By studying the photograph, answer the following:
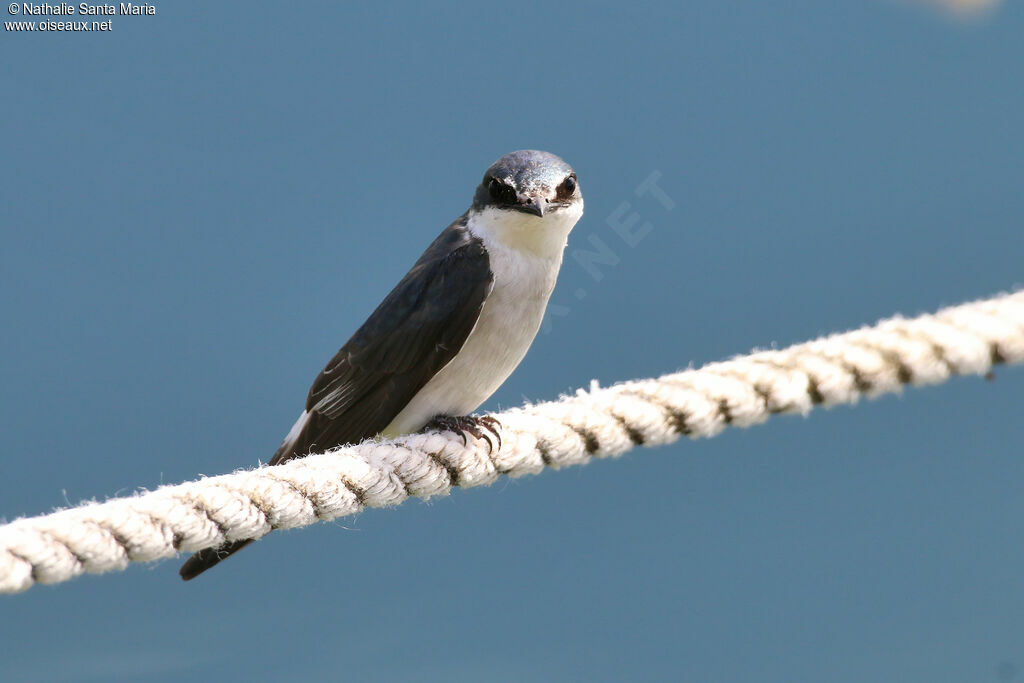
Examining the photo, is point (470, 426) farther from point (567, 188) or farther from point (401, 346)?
point (567, 188)

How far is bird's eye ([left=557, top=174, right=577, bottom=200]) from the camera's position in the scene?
1738 mm

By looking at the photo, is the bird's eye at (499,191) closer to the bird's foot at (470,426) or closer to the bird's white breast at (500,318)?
the bird's white breast at (500,318)

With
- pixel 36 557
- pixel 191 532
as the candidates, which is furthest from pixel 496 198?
pixel 36 557

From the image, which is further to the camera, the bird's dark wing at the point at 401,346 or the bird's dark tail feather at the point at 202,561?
the bird's dark wing at the point at 401,346

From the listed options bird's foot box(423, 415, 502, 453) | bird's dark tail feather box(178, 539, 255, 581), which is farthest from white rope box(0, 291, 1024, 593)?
bird's dark tail feather box(178, 539, 255, 581)

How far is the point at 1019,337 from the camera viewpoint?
165 cm

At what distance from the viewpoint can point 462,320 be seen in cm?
170

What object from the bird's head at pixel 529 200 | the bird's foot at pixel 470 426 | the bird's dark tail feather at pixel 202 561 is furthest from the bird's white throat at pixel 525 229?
the bird's dark tail feather at pixel 202 561

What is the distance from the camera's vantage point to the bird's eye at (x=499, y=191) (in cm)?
173

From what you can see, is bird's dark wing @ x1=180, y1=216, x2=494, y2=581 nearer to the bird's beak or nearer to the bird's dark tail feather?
the bird's beak

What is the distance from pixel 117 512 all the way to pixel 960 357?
3.69 feet

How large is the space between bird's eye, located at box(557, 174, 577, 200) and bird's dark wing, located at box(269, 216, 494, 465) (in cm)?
14

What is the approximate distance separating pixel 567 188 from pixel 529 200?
8 centimetres

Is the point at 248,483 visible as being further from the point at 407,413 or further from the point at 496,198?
the point at 496,198
